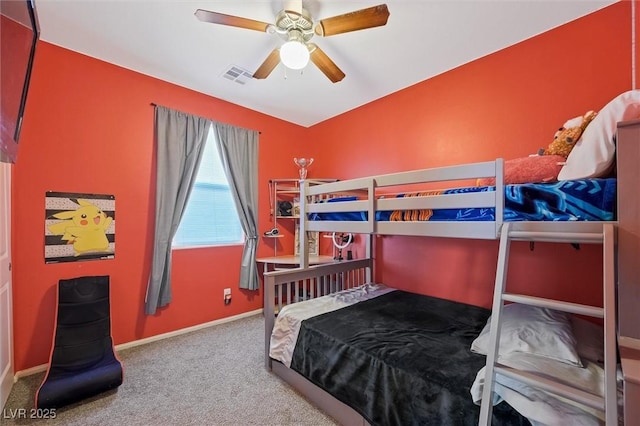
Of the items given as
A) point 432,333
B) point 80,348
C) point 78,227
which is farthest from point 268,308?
point 78,227

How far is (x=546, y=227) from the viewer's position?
1.24m

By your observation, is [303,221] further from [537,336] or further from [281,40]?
[537,336]

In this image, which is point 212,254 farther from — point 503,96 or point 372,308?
point 503,96

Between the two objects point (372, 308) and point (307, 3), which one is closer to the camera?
point (307, 3)

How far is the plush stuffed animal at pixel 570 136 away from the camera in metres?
1.51

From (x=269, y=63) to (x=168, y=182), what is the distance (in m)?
1.65

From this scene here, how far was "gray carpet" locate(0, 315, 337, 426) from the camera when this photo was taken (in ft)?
5.58

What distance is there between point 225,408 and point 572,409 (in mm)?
1871

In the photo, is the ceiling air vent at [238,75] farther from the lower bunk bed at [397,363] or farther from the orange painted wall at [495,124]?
the lower bunk bed at [397,363]

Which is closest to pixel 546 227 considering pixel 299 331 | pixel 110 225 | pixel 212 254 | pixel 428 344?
pixel 428 344

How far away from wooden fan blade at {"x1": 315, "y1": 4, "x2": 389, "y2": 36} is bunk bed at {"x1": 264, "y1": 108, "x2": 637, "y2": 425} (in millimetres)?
956

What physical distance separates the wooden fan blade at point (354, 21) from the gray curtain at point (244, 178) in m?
1.90

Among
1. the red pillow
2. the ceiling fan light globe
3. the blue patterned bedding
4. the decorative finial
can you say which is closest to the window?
the decorative finial

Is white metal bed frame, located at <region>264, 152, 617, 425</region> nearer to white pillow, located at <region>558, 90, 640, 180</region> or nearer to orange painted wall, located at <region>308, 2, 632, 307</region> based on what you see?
white pillow, located at <region>558, 90, 640, 180</region>
